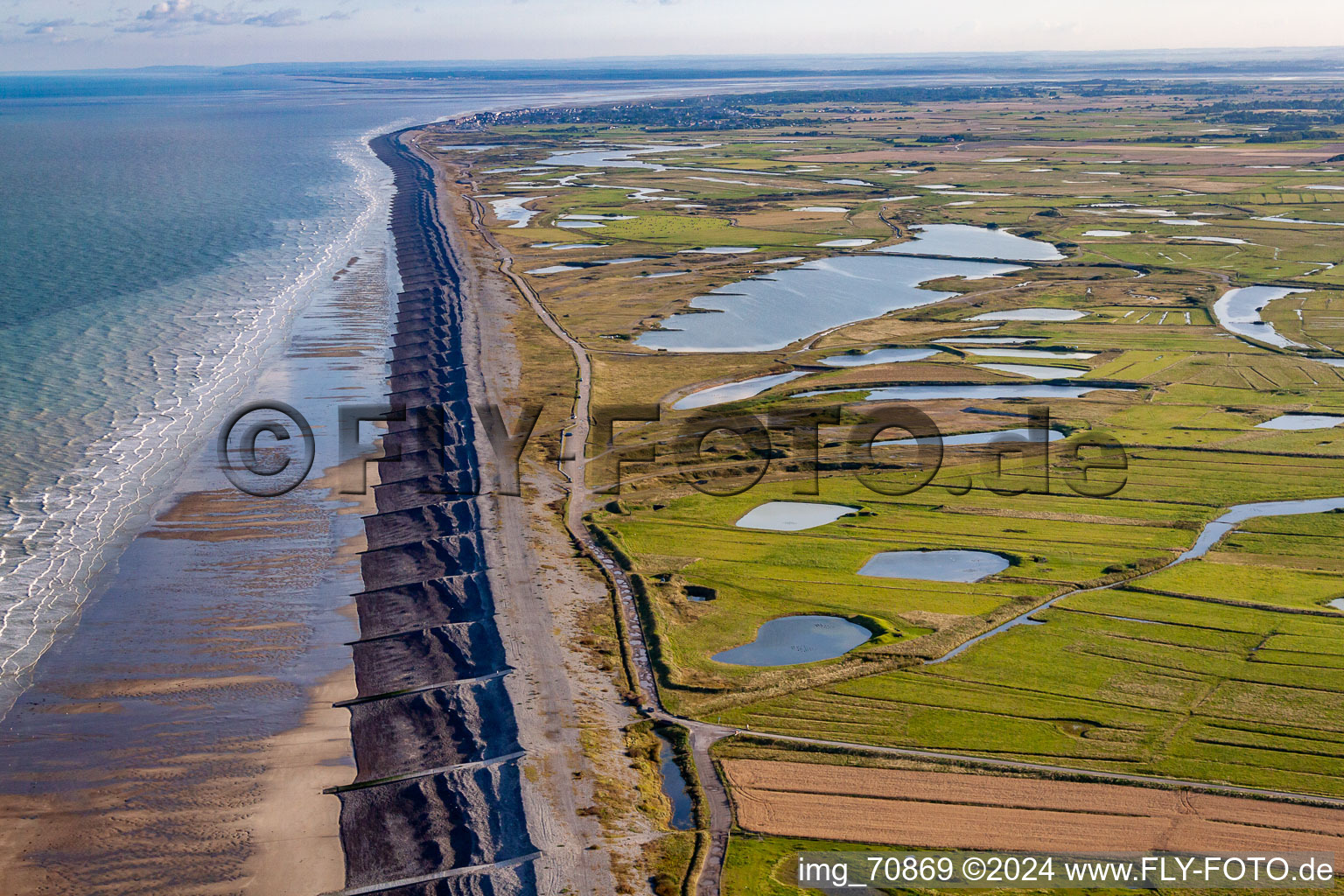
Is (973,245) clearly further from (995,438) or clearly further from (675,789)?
(675,789)

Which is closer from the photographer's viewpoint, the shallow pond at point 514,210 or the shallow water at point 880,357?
the shallow water at point 880,357

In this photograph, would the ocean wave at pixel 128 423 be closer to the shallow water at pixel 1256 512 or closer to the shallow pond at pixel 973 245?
the shallow water at pixel 1256 512

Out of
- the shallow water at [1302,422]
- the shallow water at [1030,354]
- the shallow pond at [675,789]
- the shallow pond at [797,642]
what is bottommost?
the shallow pond at [675,789]

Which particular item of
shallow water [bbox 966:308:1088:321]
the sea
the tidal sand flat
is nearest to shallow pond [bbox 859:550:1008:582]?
the sea

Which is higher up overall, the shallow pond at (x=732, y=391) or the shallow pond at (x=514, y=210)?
the shallow pond at (x=514, y=210)

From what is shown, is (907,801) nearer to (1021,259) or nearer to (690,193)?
(1021,259)

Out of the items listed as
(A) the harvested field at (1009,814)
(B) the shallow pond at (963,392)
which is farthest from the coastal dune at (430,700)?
(B) the shallow pond at (963,392)

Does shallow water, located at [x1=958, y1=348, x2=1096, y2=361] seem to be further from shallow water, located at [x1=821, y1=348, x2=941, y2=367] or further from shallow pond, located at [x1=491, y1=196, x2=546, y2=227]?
shallow pond, located at [x1=491, y1=196, x2=546, y2=227]

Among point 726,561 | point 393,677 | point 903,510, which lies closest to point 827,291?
point 903,510
